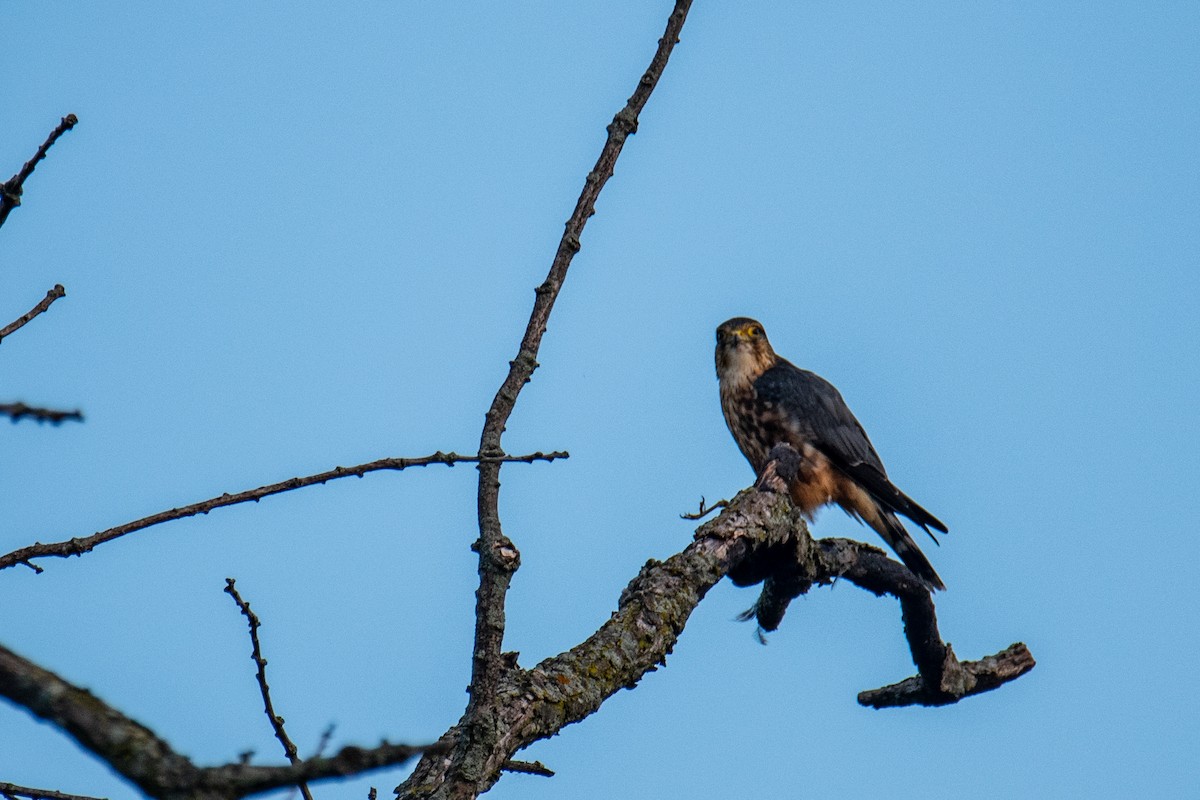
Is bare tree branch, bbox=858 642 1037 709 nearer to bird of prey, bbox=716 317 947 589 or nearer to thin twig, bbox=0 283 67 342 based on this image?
bird of prey, bbox=716 317 947 589

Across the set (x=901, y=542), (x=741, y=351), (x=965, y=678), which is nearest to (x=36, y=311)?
(x=965, y=678)

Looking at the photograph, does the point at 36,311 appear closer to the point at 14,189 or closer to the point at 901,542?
the point at 14,189

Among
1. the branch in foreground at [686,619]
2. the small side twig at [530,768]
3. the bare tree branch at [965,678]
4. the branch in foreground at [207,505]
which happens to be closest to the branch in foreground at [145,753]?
the branch in foreground at [207,505]

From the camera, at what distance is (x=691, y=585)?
9.12 ft

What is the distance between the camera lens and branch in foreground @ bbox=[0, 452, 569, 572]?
5.30 ft

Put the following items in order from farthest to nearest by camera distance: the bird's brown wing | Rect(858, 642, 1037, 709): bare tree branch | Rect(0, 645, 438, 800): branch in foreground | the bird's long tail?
the bird's brown wing < the bird's long tail < Rect(858, 642, 1037, 709): bare tree branch < Rect(0, 645, 438, 800): branch in foreground

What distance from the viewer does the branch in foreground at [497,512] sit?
2.04m

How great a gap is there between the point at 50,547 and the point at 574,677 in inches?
39.5

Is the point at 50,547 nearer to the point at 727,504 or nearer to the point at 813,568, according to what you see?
the point at 727,504

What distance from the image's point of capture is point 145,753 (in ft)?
2.78

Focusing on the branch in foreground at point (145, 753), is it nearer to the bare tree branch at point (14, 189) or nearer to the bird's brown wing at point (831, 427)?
the bare tree branch at point (14, 189)

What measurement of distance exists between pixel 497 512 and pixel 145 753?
4.35ft

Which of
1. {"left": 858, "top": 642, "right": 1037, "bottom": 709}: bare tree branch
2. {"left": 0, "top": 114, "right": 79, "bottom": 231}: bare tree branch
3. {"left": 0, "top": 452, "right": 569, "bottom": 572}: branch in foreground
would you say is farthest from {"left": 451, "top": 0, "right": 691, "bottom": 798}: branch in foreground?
{"left": 858, "top": 642, "right": 1037, "bottom": 709}: bare tree branch

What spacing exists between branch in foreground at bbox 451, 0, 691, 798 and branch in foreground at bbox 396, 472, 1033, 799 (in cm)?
3
